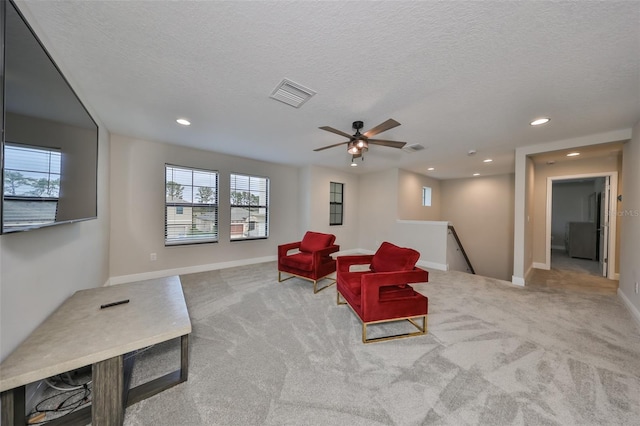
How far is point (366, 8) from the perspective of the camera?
128cm

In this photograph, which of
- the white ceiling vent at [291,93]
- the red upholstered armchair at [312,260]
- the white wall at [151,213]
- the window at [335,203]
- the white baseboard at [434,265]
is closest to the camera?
the white ceiling vent at [291,93]

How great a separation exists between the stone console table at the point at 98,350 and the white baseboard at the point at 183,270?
6.98 feet

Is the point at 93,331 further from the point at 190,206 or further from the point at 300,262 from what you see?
the point at 190,206

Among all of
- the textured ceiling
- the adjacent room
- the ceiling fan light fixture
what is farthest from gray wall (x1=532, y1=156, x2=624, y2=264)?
the ceiling fan light fixture

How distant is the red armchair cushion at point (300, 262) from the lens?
3.44 meters

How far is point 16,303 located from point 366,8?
2.64 meters

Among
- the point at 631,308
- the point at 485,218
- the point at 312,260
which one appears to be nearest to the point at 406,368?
the point at 312,260

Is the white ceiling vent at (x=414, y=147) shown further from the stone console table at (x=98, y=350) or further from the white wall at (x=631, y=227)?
the stone console table at (x=98, y=350)

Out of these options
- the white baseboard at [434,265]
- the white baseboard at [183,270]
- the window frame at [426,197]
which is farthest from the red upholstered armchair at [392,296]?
the window frame at [426,197]

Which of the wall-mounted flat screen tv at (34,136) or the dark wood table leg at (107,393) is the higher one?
the wall-mounted flat screen tv at (34,136)

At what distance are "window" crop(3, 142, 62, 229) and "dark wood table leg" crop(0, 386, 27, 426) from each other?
846 millimetres

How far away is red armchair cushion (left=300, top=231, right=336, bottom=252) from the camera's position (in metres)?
3.82

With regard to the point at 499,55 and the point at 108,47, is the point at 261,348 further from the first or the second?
the point at 499,55

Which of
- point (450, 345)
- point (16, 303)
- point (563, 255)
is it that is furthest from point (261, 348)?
point (563, 255)
